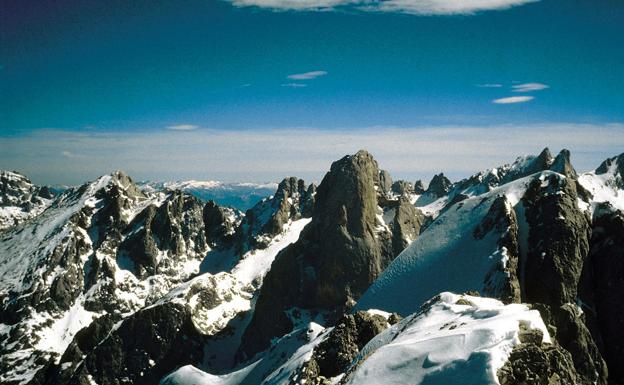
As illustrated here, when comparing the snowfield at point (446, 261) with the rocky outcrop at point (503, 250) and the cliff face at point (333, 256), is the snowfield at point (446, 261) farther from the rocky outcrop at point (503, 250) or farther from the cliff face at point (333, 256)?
the cliff face at point (333, 256)

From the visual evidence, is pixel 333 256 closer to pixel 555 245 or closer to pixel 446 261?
pixel 446 261

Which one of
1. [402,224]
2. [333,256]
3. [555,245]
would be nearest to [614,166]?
[402,224]

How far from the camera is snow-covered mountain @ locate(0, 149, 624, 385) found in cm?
2902

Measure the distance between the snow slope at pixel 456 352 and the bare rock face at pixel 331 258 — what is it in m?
87.2

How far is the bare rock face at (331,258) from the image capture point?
122m

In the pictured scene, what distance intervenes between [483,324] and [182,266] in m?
186

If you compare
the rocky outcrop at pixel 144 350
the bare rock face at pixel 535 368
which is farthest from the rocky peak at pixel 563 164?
the bare rock face at pixel 535 368

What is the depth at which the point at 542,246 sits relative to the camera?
6638 centimetres

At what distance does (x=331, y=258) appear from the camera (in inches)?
4934

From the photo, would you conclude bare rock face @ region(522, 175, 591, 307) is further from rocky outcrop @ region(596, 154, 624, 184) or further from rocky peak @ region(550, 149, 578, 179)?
rocky peak @ region(550, 149, 578, 179)

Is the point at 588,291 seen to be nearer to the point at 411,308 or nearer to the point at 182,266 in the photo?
the point at 411,308

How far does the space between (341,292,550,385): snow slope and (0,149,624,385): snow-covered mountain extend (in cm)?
11

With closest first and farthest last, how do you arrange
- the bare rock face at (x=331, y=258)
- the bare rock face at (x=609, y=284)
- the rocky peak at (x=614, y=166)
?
the bare rock face at (x=609, y=284)
the bare rock face at (x=331, y=258)
the rocky peak at (x=614, y=166)

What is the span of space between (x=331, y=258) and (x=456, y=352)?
102m
